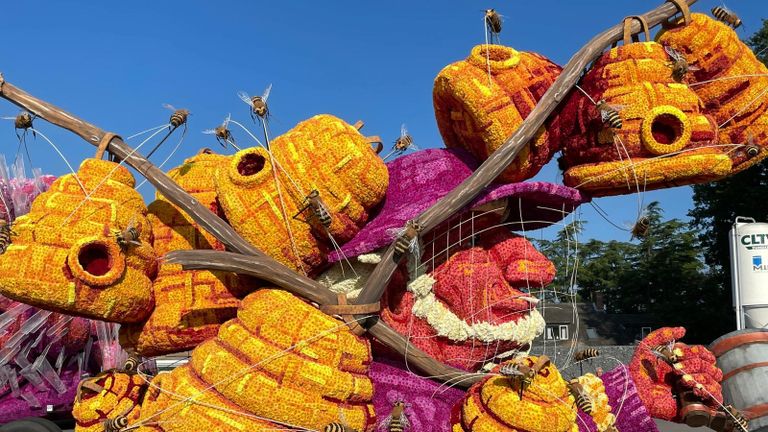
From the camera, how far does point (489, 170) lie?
348 centimetres

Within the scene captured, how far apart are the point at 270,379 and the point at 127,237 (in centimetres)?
114

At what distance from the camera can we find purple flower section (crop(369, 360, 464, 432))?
3465 mm

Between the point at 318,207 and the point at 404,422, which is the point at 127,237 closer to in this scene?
the point at 318,207

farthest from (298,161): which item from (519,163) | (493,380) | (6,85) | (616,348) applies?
(616,348)

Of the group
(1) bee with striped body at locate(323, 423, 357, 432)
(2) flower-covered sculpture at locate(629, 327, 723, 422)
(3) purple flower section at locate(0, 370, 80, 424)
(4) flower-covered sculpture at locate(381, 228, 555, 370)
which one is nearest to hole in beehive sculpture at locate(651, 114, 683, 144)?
(4) flower-covered sculpture at locate(381, 228, 555, 370)

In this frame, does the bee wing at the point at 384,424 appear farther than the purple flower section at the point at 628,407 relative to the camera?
No

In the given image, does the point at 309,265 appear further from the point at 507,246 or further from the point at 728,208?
the point at 728,208

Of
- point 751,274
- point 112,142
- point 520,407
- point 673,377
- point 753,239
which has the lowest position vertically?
point 520,407

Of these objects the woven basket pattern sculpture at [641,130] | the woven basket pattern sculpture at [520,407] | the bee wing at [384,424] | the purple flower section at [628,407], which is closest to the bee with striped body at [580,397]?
the woven basket pattern sculpture at [520,407]

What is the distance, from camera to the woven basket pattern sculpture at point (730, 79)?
3.64 meters

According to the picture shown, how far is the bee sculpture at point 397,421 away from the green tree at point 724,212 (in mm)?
Answer: 14076

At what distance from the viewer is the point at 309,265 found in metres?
3.63

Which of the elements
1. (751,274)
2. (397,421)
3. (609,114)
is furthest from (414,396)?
(751,274)

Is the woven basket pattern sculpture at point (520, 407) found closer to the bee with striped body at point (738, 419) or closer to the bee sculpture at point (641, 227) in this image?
the bee sculpture at point (641, 227)
